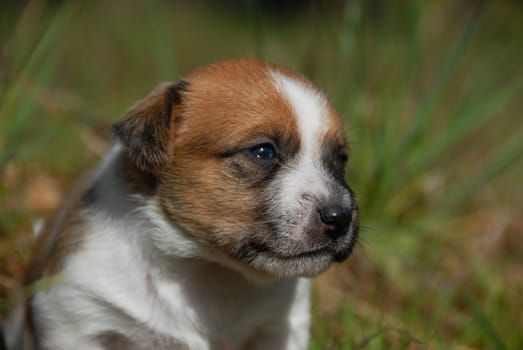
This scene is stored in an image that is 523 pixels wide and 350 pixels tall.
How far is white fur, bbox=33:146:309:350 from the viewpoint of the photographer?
397cm

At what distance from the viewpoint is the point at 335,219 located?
143 inches

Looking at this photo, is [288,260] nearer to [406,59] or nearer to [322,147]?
[322,147]

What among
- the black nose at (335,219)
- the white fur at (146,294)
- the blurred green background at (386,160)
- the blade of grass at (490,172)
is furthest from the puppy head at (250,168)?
the blade of grass at (490,172)

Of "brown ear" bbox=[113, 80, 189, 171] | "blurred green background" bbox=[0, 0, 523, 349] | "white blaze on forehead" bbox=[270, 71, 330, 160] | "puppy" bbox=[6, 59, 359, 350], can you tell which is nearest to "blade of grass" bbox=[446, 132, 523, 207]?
"blurred green background" bbox=[0, 0, 523, 349]

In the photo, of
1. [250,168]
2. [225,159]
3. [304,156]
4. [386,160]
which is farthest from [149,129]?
[386,160]

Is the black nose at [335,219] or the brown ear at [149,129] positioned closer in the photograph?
the black nose at [335,219]

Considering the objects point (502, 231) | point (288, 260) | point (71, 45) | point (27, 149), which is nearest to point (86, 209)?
point (288, 260)

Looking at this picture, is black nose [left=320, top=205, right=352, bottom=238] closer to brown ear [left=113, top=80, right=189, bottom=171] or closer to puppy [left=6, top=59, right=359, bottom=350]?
puppy [left=6, top=59, right=359, bottom=350]

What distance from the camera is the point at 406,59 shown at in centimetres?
671

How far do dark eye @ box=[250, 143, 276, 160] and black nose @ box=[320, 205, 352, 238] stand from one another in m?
0.41

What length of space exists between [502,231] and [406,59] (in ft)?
5.70

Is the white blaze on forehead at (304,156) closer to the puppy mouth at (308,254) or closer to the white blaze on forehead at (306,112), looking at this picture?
the white blaze on forehead at (306,112)

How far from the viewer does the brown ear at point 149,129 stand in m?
3.85

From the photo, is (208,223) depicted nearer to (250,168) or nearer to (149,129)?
(250,168)
